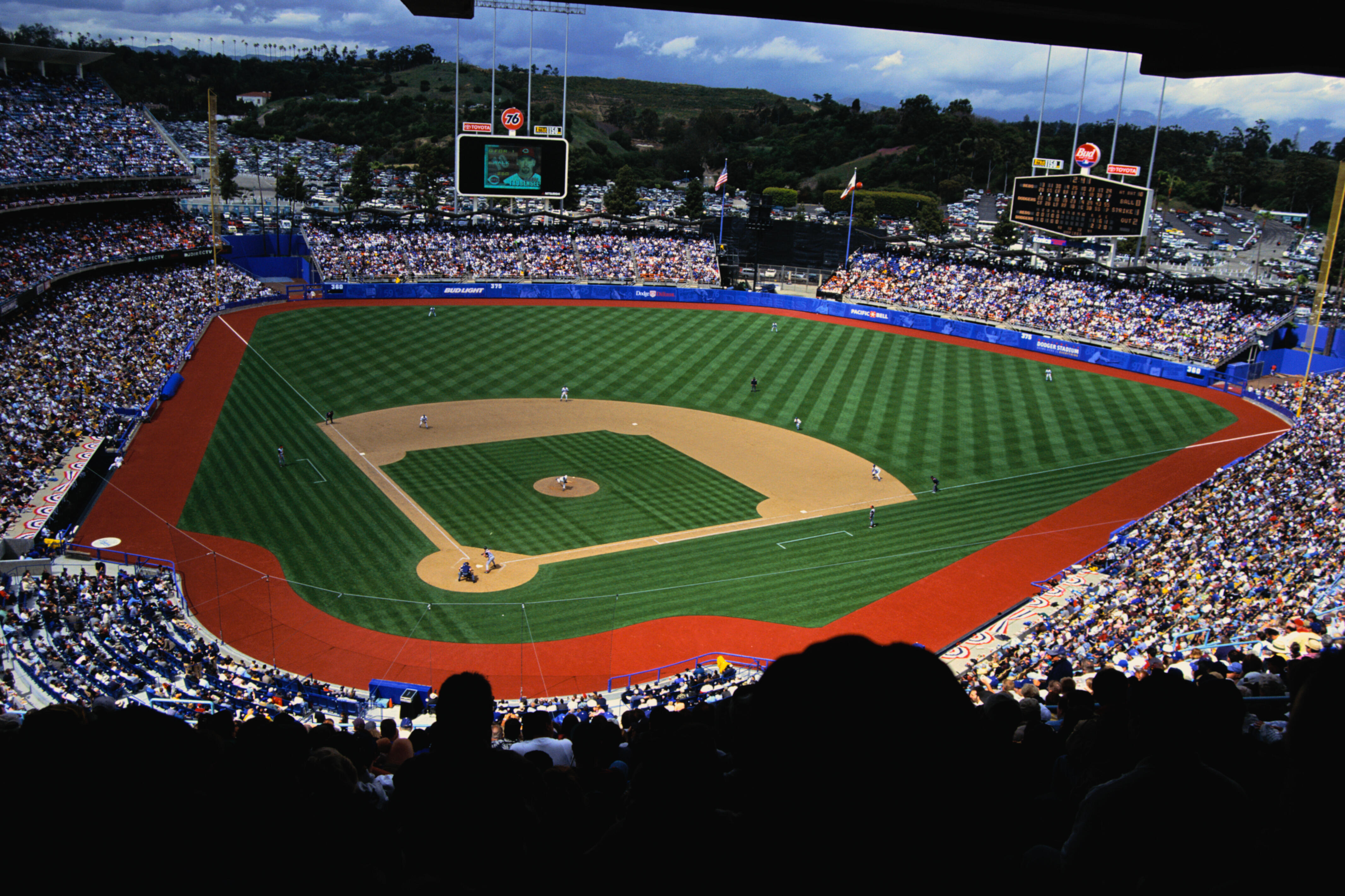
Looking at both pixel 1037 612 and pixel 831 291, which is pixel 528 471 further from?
pixel 831 291

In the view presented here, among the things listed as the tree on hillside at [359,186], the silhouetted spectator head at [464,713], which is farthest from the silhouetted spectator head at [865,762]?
the tree on hillside at [359,186]

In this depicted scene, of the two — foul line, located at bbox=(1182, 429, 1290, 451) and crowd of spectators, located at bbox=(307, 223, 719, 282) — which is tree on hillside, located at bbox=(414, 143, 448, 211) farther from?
foul line, located at bbox=(1182, 429, 1290, 451)

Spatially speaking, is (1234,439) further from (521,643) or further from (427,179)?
(427,179)

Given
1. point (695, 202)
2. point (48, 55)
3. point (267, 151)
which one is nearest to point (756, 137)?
point (695, 202)

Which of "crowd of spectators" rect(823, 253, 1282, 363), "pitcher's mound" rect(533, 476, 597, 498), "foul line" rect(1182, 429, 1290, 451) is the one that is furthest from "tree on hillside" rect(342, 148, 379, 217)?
"foul line" rect(1182, 429, 1290, 451)

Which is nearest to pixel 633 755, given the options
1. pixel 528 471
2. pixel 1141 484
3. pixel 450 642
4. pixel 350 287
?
pixel 450 642

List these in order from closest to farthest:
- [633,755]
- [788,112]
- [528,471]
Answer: [633,755] < [528,471] < [788,112]
